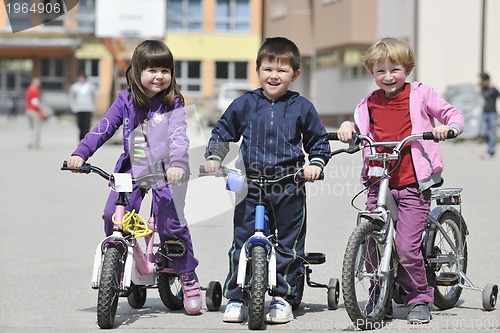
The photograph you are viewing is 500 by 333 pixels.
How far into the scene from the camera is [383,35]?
4453 cm

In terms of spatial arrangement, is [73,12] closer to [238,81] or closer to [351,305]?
[238,81]

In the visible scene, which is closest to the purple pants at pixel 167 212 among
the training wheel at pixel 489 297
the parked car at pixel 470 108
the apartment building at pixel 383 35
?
the training wheel at pixel 489 297

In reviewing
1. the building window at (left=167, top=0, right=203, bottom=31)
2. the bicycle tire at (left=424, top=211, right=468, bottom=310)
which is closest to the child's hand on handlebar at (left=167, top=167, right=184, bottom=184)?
the bicycle tire at (left=424, top=211, right=468, bottom=310)

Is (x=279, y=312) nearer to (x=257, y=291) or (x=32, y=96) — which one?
(x=257, y=291)

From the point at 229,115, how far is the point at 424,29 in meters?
37.2

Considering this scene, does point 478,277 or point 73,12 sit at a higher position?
point 73,12

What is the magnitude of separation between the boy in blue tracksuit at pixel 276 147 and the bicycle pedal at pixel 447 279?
0.91 meters

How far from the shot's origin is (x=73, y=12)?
69.4 metres

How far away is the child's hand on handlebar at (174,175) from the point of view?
6.27 m

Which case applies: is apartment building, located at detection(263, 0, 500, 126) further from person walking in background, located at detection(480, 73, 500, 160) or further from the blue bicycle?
the blue bicycle

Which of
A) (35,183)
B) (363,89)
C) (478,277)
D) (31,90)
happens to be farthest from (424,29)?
(478,277)

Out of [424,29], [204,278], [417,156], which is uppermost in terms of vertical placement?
[424,29]

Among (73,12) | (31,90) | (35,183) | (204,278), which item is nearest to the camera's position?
(204,278)

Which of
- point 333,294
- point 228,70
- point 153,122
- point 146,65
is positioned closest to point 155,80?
point 146,65
